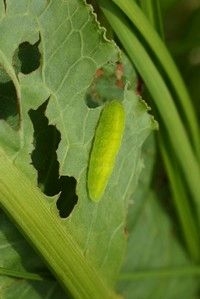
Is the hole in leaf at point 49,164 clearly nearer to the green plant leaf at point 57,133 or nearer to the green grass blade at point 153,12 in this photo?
the green plant leaf at point 57,133

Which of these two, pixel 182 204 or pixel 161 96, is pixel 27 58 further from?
pixel 182 204

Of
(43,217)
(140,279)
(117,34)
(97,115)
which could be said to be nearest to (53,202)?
(43,217)

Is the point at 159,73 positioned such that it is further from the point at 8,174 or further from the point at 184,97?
the point at 8,174

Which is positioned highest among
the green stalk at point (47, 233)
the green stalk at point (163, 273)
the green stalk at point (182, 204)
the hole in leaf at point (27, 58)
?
the hole in leaf at point (27, 58)

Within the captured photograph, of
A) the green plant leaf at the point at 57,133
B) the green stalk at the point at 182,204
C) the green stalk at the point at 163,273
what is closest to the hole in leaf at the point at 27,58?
the green plant leaf at the point at 57,133

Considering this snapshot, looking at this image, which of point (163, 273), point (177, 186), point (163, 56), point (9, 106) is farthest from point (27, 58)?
point (163, 273)

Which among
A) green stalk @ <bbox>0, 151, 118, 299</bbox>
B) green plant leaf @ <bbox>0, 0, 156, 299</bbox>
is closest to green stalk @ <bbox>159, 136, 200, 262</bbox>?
green plant leaf @ <bbox>0, 0, 156, 299</bbox>

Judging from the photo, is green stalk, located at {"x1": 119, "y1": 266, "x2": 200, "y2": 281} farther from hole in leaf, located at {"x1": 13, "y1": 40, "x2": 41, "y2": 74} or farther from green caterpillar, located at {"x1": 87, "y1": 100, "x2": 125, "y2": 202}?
hole in leaf, located at {"x1": 13, "y1": 40, "x2": 41, "y2": 74}
